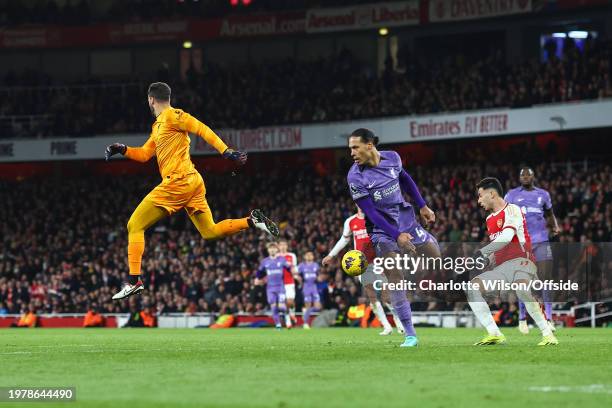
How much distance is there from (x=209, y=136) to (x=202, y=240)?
27466mm

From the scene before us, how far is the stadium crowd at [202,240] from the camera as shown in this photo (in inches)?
1276

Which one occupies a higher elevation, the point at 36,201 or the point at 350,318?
the point at 36,201

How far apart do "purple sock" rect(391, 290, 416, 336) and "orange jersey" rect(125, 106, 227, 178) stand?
320 cm

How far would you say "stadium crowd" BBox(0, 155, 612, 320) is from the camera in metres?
32.4

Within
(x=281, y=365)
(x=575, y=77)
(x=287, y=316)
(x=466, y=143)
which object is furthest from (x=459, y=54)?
(x=281, y=365)

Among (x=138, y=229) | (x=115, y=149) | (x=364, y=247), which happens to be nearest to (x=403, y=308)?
(x=138, y=229)

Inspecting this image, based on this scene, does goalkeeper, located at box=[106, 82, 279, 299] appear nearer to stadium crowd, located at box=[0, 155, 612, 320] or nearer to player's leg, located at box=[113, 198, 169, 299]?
player's leg, located at box=[113, 198, 169, 299]

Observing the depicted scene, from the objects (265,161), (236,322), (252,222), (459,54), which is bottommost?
(236,322)

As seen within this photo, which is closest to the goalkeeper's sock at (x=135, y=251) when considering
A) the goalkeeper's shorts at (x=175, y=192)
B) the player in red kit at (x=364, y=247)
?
the goalkeeper's shorts at (x=175, y=192)

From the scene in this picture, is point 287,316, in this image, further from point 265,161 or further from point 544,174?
point 265,161

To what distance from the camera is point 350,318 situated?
101 ft

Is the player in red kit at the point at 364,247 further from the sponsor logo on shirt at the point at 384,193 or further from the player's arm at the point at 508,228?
the sponsor logo on shirt at the point at 384,193

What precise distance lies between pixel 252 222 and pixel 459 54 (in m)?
30.7

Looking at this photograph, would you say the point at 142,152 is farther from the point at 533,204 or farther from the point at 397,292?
the point at 533,204
